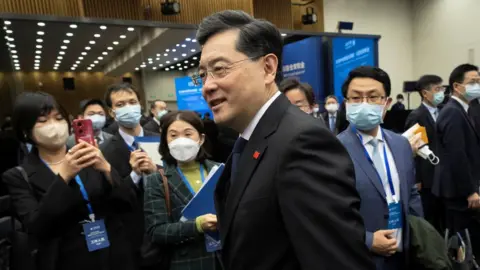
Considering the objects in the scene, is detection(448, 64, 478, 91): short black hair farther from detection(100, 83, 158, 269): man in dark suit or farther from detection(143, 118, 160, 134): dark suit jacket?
detection(143, 118, 160, 134): dark suit jacket

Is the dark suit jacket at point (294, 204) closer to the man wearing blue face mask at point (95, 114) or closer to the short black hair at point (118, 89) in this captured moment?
the short black hair at point (118, 89)

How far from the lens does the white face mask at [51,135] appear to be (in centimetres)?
180

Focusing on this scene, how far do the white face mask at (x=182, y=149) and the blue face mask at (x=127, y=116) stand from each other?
0.83 m

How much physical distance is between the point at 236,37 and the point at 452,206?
122 inches

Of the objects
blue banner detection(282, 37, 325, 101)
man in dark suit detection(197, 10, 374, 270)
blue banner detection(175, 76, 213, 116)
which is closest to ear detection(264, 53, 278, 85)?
man in dark suit detection(197, 10, 374, 270)

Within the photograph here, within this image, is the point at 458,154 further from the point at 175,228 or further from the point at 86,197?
the point at 86,197

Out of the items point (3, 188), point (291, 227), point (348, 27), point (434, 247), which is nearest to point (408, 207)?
point (434, 247)

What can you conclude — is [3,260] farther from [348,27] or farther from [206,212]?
[348,27]

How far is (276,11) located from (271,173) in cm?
1047

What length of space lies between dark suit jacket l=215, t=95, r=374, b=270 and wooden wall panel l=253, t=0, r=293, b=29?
33.2 feet

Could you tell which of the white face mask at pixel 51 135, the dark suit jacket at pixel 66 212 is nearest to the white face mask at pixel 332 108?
the dark suit jacket at pixel 66 212

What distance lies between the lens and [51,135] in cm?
181

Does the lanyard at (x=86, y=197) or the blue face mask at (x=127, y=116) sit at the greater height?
the blue face mask at (x=127, y=116)

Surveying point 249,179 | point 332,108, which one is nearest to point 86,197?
point 249,179
